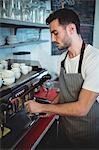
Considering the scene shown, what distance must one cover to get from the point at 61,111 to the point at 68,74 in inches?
10.4

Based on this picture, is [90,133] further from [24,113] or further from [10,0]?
[10,0]

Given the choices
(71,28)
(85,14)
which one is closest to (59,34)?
(71,28)

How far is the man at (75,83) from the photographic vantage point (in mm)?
1218

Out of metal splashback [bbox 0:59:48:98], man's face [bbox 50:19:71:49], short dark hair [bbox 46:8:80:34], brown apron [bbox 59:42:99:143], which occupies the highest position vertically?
short dark hair [bbox 46:8:80:34]

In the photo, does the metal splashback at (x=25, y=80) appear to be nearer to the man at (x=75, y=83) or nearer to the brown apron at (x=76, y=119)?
the man at (x=75, y=83)

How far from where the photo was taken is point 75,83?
141 centimetres

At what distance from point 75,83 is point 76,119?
0.78 ft

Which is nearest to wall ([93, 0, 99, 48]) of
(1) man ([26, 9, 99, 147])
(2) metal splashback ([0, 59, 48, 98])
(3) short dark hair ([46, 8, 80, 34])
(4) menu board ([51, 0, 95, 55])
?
(4) menu board ([51, 0, 95, 55])

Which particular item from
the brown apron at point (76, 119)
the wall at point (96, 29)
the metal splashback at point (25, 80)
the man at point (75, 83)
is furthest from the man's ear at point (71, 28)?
the wall at point (96, 29)

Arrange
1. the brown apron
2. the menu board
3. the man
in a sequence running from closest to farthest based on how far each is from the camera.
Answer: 1. the man
2. the brown apron
3. the menu board

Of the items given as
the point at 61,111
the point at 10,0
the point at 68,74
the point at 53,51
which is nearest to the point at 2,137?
the point at 61,111

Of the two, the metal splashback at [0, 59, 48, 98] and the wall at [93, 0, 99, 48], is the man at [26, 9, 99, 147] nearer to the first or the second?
the metal splashback at [0, 59, 48, 98]

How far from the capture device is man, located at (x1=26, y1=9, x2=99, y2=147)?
122cm

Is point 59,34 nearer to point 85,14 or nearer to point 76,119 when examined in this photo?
point 76,119
